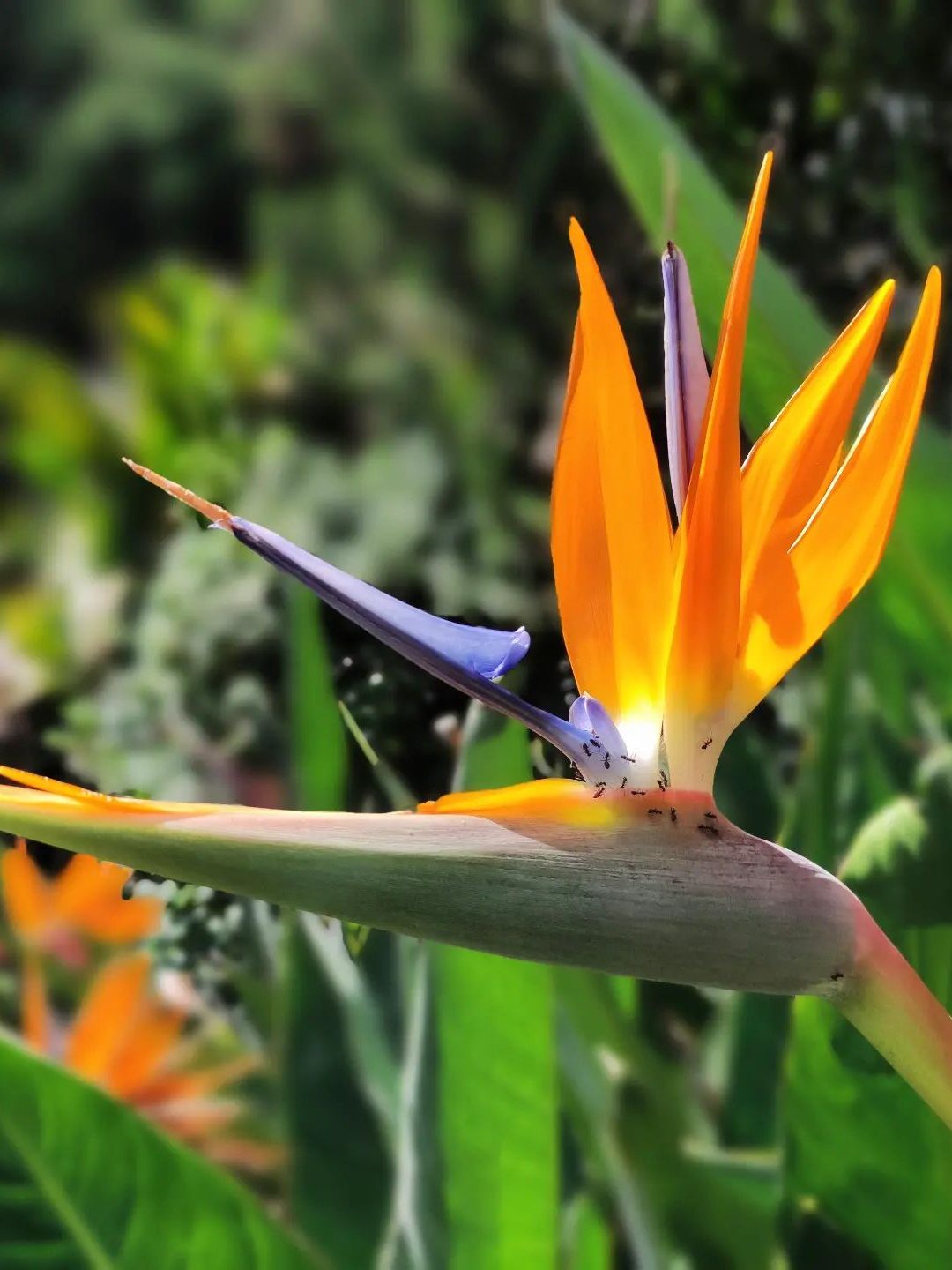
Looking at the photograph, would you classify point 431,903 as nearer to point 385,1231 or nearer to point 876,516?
point 876,516

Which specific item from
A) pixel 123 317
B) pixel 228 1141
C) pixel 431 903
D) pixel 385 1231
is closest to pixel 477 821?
pixel 431 903

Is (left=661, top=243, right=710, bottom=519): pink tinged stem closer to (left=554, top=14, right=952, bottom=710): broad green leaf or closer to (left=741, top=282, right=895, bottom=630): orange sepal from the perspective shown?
(left=741, top=282, right=895, bottom=630): orange sepal

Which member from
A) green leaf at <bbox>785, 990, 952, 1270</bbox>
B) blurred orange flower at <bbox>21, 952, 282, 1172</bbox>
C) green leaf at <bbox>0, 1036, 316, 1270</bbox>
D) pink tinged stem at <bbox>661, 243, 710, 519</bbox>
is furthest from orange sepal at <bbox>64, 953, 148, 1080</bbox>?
pink tinged stem at <bbox>661, 243, 710, 519</bbox>

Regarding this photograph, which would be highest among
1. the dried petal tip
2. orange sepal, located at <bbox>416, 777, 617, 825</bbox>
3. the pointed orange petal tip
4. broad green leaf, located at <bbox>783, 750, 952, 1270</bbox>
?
the dried petal tip

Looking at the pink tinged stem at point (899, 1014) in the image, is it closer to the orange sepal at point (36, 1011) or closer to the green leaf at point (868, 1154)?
the green leaf at point (868, 1154)

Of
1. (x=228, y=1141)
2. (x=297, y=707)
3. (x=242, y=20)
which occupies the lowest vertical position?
(x=228, y=1141)

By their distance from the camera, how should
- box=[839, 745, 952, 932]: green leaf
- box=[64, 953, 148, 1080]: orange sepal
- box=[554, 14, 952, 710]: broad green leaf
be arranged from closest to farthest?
1. box=[839, 745, 952, 932]: green leaf
2. box=[554, 14, 952, 710]: broad green leaf
3. box=[64, 953, 148, 1080]: orange sepal

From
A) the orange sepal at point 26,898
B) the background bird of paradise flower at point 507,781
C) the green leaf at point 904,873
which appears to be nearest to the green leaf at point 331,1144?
the background bird of paradise flower at point 507,781
